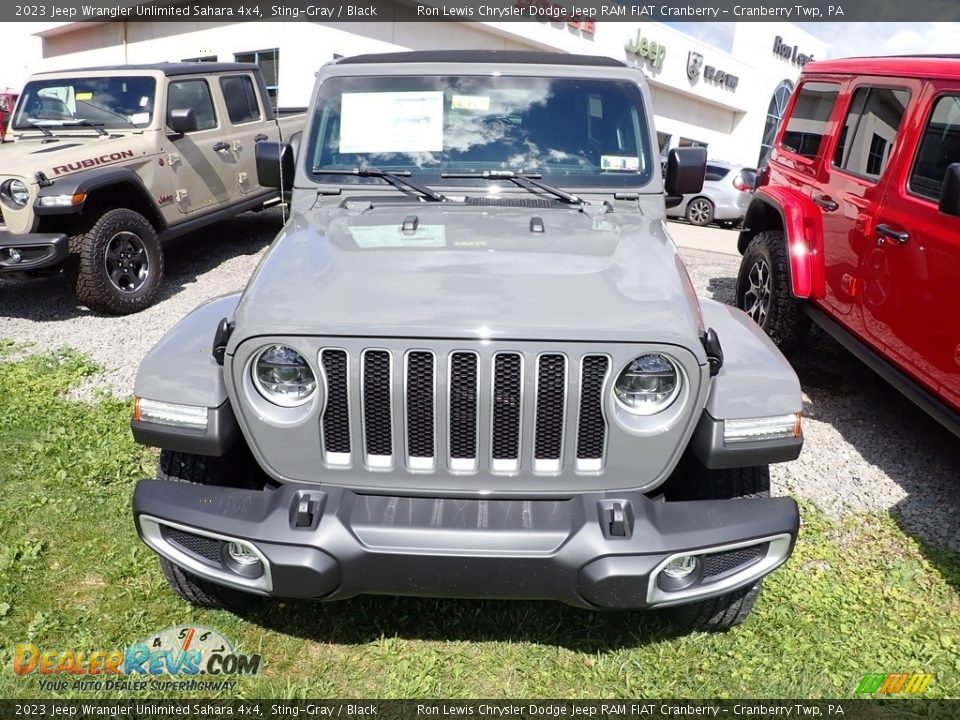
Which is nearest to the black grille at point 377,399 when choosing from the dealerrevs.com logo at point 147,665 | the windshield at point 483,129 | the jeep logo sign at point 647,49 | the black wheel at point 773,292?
the dealerrevs.com logo at point 147,665

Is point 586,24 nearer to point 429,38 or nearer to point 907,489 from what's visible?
point 429,38

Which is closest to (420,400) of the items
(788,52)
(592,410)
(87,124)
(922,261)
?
(592,410)

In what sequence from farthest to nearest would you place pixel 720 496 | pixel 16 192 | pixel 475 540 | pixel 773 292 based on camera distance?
pixel 16 192, pixel 773 292, pixel 720 496, pixel 475 540

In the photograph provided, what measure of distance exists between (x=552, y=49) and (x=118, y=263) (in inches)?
711

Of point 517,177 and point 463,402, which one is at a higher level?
point 517,177

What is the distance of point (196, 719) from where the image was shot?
7.60 ft

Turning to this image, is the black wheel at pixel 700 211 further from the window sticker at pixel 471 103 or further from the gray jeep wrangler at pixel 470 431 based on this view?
the gray jeep wrangler at pixel 470 431

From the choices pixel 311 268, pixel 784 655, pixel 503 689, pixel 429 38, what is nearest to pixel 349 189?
pixel 311 268

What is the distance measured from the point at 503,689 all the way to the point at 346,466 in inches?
39.1

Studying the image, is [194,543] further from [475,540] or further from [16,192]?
[16,192]

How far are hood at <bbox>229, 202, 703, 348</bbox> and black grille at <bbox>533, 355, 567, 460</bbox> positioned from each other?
0.09 metres

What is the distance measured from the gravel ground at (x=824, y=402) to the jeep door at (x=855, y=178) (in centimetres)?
68

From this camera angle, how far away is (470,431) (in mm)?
2068

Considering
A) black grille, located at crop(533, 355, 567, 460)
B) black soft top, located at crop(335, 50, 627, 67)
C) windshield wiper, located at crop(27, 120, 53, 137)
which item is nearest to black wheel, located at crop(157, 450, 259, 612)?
black grille, located at crop(533, 355, 567, 460)
